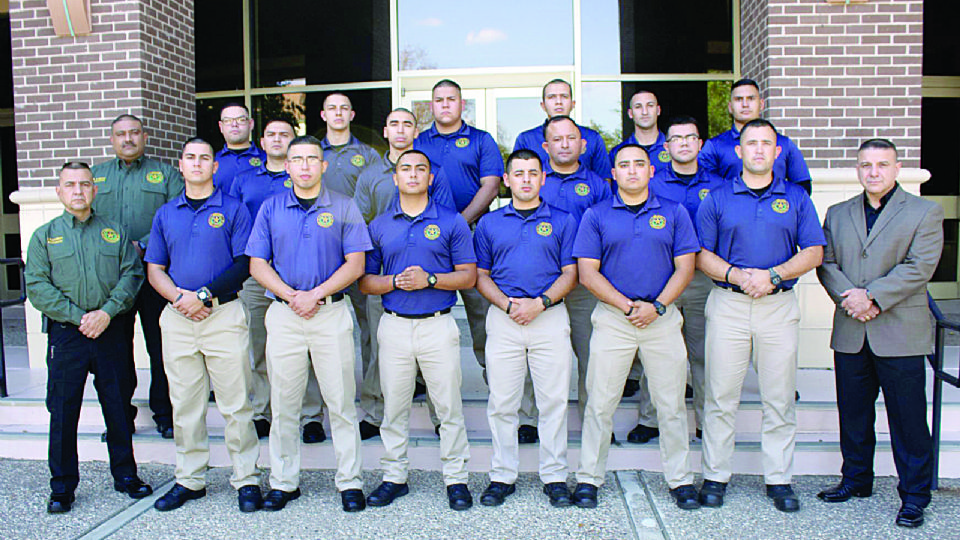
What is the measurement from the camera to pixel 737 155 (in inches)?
191

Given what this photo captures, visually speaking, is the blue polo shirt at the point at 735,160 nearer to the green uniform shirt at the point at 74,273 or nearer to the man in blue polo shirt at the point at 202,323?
the man in blue polo shirt at the point at 202,323

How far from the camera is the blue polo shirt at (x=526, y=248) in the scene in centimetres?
429

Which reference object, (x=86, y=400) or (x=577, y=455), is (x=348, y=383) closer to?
(x=577, y=455)

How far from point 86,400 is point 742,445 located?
4823 millimetres


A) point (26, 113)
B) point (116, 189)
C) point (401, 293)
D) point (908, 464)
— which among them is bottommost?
point (908, 464)

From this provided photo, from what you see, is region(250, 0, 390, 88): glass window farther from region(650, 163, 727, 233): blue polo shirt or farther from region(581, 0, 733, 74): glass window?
region(650, 163, 727, 233): blue polo shirt

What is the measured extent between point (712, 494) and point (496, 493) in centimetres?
125

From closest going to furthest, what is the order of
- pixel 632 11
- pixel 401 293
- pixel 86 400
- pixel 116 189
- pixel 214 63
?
pixel 401 293, pixel 116 189, pixel 86 400, pixel 632 11, pixel 214 63

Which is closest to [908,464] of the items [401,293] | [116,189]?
[401,293]

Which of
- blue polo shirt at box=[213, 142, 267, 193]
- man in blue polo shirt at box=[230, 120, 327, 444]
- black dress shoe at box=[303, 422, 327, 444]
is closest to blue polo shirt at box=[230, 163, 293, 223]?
man in blue polo shirt at box=[230, 120, 327, 444]

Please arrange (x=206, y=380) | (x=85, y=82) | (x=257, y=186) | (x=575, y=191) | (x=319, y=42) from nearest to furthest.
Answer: (x=206, y=380) → (x=575, y=191) → (x=257, y=186) → (x=85, y=82) → (x=319, y=42)

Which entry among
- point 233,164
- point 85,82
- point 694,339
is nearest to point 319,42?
point 85,82

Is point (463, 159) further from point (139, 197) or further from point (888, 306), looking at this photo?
point (888, 306)

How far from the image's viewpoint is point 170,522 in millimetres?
4141
